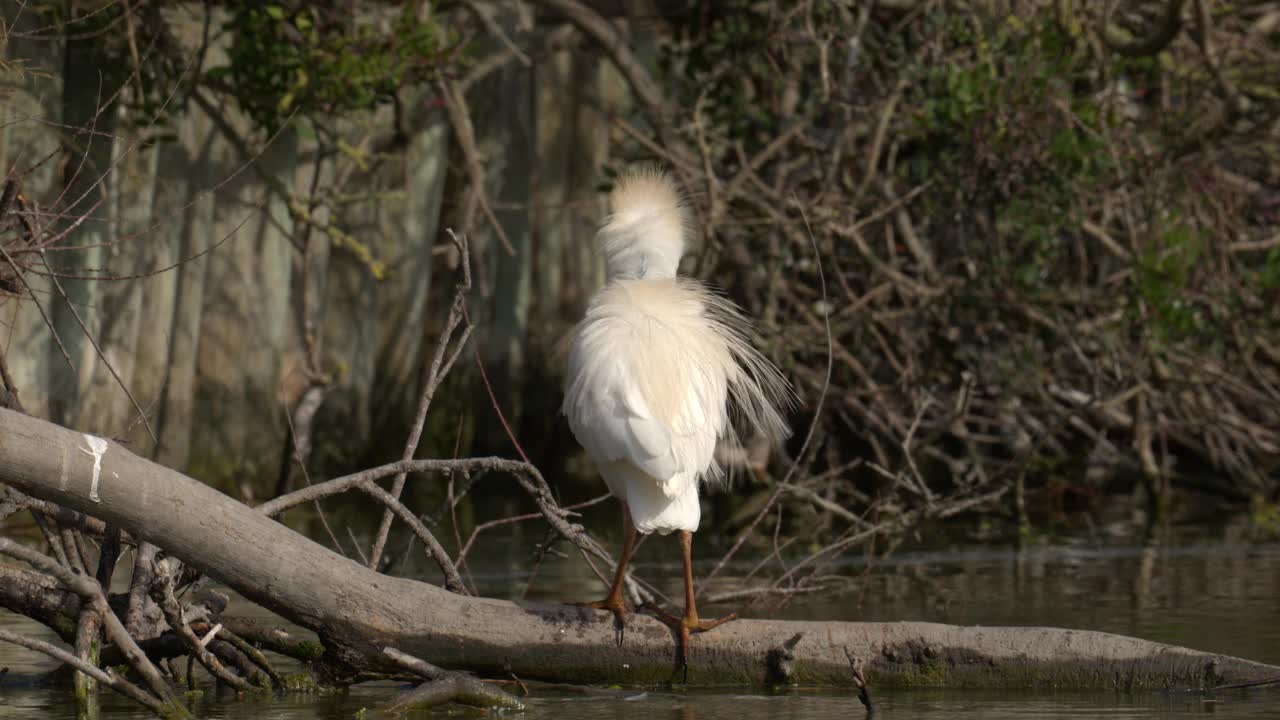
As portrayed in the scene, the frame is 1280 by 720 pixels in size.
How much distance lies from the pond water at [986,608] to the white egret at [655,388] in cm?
45

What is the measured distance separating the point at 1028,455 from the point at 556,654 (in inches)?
193

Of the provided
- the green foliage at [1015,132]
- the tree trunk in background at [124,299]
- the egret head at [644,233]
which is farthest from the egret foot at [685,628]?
the tree trunk in background at [124,299]

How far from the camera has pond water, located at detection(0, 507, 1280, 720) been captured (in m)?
5.20

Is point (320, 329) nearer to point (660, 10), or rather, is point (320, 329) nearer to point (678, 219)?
point (660, 10)

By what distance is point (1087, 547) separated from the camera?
10.0m

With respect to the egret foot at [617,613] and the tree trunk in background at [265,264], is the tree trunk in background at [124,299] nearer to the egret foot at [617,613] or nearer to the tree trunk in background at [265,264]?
the tree trunk in background at [265,264]

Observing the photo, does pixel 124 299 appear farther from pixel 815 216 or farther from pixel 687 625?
pixel 687 625

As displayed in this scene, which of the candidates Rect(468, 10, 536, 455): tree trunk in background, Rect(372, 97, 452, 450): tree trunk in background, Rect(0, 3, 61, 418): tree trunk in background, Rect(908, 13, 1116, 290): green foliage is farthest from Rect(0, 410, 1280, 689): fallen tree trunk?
Rect(468, 10, 536, 455): tree trunk in background

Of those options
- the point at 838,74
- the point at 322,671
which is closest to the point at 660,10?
the point at 838,74

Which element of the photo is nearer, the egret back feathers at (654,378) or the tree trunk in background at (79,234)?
the egret back feathers at (654,378)

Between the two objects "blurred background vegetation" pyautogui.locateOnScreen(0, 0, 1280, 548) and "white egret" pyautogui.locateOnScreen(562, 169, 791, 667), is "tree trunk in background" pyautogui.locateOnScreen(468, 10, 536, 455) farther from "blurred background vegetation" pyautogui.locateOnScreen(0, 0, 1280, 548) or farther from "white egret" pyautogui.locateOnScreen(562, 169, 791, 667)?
"white egret" pyautogui.locateOnScreen(562, 169, 791, 667)

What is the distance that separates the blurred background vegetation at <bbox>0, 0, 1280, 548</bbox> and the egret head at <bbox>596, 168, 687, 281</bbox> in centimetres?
390

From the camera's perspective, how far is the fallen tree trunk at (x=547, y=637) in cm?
508

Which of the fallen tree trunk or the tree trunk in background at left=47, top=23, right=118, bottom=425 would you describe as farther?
the tree trunk in background at left=47, top=23, right=118, bottom=425
